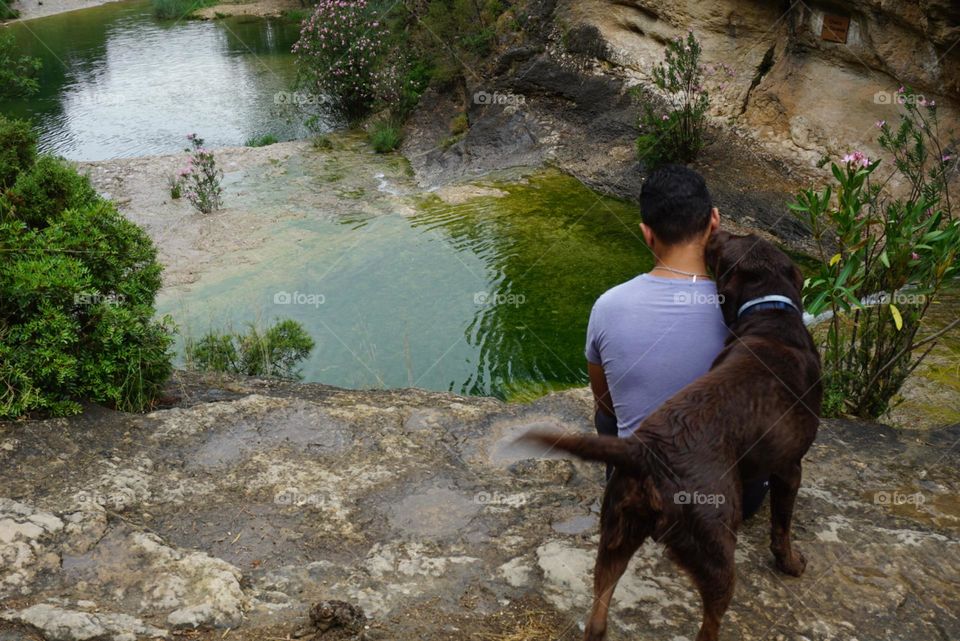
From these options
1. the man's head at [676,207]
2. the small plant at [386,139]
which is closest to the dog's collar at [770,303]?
the man's head at [676,207]

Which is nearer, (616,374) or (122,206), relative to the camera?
(616,374)

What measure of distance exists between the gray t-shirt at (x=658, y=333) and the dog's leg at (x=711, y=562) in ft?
2.04

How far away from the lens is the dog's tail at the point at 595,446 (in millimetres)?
1999

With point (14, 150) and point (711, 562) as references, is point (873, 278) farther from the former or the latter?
point (14, 150)

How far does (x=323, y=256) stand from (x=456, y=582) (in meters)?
6.13

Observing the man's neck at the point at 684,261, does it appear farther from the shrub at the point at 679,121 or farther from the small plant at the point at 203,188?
the small plant at the point at 203,188

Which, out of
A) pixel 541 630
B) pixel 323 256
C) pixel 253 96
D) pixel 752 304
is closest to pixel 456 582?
pixel 541 630

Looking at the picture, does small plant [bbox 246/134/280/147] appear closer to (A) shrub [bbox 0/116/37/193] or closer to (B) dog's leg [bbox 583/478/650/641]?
(A) shrub [bbox 0/116/37/193]

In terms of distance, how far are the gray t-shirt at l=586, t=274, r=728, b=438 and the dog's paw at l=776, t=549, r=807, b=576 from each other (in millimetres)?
759

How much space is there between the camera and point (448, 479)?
3729 millimetres

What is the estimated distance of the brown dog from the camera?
2189mm

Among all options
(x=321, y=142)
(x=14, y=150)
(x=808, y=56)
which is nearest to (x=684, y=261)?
(x=14, y=150)

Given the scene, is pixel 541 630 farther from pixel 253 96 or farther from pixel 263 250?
pixel 253 96

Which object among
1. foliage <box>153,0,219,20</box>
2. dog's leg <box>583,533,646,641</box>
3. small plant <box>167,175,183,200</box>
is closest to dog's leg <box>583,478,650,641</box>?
dog's leg <box>583,533,646,641</box>
